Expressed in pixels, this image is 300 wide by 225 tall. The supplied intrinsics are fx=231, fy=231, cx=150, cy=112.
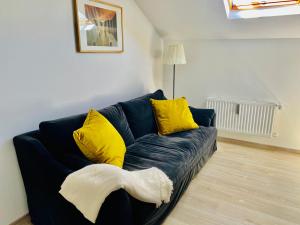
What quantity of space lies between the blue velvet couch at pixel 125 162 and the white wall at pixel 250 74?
110cm

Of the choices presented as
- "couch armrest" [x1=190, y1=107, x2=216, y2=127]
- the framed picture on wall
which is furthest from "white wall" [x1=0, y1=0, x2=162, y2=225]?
"couch armrest" [x1=190, y1=107, x2=216, y2=127]

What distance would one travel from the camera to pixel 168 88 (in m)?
4.04

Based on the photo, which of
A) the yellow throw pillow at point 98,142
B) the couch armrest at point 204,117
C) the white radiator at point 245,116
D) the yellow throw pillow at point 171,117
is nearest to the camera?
the yellow throw pillow at point 98,142

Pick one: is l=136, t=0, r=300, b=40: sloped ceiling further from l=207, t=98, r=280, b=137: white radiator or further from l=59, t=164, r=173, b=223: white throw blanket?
l=59, t=164, r=173, b=223: white throw blanket

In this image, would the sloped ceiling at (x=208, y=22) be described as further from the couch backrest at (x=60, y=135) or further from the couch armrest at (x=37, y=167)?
the couch armrest at (x=37, y=167)

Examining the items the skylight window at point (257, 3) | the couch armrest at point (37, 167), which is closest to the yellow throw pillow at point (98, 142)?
the couch armrest at point (37, 167)

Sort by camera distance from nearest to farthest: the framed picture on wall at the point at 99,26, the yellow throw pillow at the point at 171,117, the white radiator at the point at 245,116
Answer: the framed picture on wall at the point at 99,26, the yellow throw pillow at the point at 171,117, the white radiator at the point at 245,116

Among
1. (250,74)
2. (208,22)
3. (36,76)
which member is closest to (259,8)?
(208,22)

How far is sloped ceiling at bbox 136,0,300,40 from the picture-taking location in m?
2.87

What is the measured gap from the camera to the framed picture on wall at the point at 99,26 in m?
2.34

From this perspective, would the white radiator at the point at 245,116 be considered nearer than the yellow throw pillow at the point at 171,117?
No

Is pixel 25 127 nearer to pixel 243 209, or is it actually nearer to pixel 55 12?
pixel 55 12

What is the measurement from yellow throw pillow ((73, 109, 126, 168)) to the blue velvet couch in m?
0.09

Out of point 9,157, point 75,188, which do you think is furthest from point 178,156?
point 9,157
